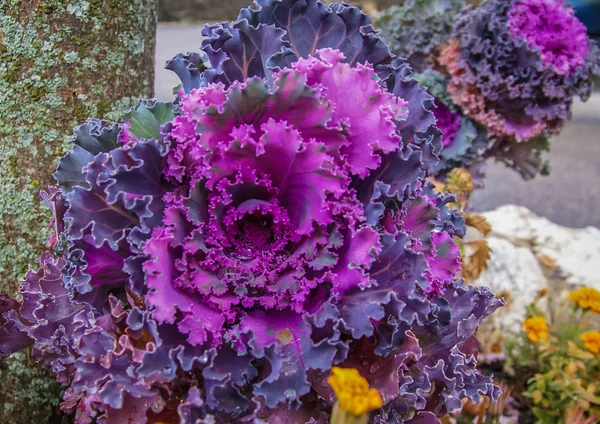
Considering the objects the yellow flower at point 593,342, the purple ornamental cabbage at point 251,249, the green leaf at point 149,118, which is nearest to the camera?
the purple ornamental cabbage at point 251,249

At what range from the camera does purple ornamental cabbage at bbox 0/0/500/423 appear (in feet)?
3.71

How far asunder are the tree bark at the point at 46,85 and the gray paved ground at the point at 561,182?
177 inches

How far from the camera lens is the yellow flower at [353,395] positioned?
2.94ft

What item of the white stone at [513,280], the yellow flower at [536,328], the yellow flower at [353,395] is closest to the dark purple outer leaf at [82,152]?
the yellow flower at [353,395]

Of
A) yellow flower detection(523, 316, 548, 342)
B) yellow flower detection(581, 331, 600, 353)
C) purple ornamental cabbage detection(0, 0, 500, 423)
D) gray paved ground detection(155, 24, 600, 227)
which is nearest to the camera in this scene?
purple ornamental cabbage detection(0, 0, 500, 423)

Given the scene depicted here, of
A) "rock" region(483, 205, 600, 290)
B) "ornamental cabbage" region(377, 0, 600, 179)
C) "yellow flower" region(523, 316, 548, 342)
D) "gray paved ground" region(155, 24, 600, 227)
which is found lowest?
"gray paved ground" region(155, 24, 600, 227)

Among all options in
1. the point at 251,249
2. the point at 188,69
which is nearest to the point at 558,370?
the point at 251,249

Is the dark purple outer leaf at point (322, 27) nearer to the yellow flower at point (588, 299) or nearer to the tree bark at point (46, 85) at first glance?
the tree bark at point (46, 85)

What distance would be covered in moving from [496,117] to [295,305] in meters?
2.12

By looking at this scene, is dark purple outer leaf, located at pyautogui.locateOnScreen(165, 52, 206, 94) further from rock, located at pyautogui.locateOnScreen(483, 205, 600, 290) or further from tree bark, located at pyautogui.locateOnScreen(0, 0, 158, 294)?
rock, located at pyautogui.locateOnScreen(483, 205, 600, 290)

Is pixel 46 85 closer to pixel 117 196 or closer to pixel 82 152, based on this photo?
pixel 82 152

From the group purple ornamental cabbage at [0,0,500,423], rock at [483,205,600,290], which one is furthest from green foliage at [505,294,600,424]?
purple ornamental cabbage at [0,0,500,423]

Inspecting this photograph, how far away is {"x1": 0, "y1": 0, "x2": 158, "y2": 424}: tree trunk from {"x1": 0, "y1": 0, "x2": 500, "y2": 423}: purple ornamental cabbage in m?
0.51

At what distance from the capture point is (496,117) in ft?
9.65
